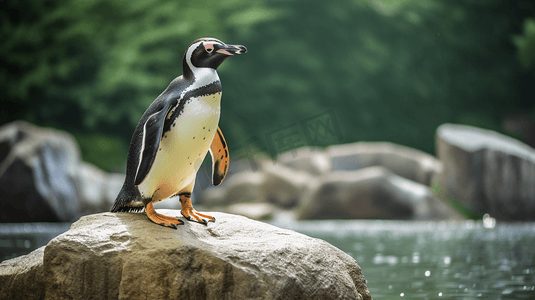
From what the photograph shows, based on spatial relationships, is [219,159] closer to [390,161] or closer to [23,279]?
[23,279]

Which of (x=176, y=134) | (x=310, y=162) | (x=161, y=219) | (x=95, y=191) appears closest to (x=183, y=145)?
(x=176, y=134)

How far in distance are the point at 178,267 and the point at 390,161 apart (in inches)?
343

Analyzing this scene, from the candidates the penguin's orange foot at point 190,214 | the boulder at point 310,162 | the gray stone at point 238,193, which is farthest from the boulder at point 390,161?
the penguin's orange foot at point 190,214

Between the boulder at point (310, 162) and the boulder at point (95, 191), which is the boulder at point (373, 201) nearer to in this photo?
the boulder at point (310, 162)

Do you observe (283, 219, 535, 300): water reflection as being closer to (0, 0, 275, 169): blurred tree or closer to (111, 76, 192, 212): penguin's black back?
(111, 76, 192, 212): penguin's black back

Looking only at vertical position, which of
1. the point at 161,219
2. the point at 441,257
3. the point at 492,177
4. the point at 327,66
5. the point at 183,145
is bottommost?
the point at 441,257

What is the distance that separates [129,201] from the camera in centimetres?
293

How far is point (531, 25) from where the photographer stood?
1325 cm

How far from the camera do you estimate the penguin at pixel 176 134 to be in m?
2.74

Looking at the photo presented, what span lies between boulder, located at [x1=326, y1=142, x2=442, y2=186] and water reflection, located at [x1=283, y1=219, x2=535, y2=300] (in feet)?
7.37

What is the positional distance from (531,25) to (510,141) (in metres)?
4.93

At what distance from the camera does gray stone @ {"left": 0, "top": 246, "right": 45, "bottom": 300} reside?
8.73 ft

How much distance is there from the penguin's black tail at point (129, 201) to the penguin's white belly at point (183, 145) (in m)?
0.08

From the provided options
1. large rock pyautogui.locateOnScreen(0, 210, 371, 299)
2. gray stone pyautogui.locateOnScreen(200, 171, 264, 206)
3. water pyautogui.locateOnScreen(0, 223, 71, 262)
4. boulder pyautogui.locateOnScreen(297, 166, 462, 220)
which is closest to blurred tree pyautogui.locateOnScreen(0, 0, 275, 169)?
gray stone pyautogui.locateOnScreen(200, 171, 264, 206)
